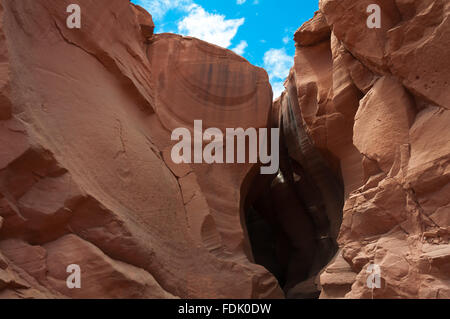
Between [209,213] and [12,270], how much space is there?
3.70 meters

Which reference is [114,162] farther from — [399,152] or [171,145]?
[399,152]

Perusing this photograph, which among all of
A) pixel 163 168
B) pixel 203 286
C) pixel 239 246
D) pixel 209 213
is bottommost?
pixel 203 286

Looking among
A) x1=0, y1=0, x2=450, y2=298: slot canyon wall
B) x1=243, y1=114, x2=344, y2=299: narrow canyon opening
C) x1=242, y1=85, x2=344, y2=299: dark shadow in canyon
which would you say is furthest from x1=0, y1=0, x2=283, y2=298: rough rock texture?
x1=243, y1=114, x2=344, y2=299: narrow canyon opening

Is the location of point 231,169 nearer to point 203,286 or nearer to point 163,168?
point 163,168

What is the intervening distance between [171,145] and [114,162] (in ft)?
6.35

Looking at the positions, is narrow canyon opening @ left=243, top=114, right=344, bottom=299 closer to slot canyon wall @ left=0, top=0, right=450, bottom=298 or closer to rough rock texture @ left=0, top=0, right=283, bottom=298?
slot canyon wall @ left=0, top=0, right=450, bottom=298

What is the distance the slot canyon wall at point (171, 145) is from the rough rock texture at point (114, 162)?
24mm

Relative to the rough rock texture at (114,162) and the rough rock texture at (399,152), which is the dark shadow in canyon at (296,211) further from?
the rough rock texture at (399,152)

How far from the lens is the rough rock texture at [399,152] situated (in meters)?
4.73

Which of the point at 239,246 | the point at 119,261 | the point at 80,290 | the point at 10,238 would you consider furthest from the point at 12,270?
the point at 239,246

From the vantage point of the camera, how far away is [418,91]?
5.44 meters

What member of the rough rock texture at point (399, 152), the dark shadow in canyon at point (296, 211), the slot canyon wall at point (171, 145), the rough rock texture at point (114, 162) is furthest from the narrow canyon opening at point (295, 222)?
the rough rock texture at point (399, 152)

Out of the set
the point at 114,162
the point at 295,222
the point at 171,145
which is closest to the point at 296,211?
the point at 295,222

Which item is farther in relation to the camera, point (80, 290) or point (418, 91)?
point (418, 91)
